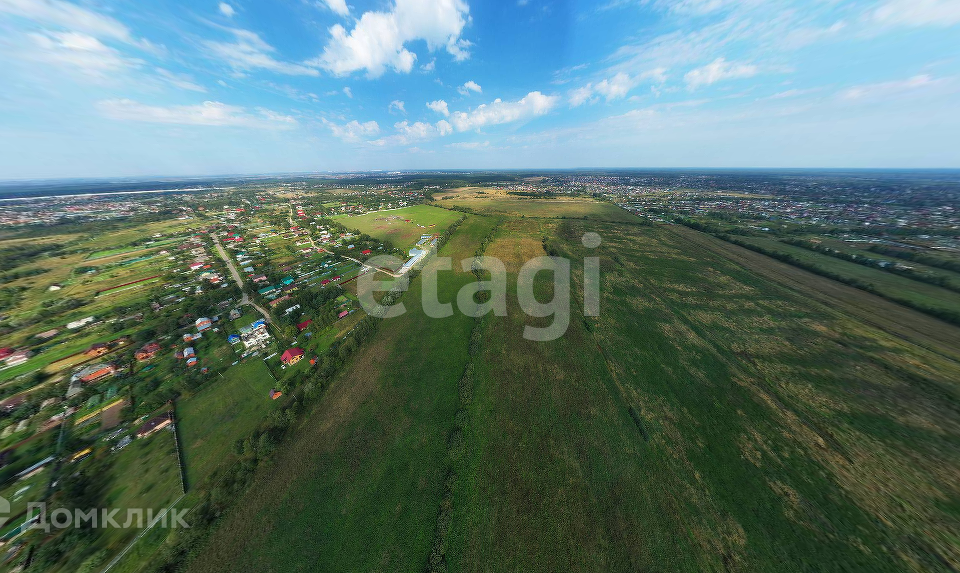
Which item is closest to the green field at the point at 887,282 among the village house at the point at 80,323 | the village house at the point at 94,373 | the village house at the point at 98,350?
the village house at the point at 94,373

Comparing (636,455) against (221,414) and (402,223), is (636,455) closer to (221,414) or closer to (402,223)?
(221,414)

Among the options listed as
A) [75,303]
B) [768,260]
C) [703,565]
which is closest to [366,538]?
[703,565]

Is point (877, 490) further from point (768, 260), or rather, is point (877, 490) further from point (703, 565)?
point (768, 260)

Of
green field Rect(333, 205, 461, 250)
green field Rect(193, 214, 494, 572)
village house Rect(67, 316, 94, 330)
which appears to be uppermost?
green field Rect(333, 205, 461, 250)

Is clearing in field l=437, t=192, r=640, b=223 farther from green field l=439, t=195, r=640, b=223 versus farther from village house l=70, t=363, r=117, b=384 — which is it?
village house l=70, t=363, r=117, b=384

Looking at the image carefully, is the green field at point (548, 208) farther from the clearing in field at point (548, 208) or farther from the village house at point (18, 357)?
the village house at point (18, 357)

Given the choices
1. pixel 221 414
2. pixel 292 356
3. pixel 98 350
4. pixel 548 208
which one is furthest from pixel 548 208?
pixel 98 350

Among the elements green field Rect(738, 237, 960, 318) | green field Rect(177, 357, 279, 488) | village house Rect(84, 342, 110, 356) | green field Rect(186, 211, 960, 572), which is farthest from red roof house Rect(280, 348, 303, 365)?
green field Rect(738, 237, 960, 318)
